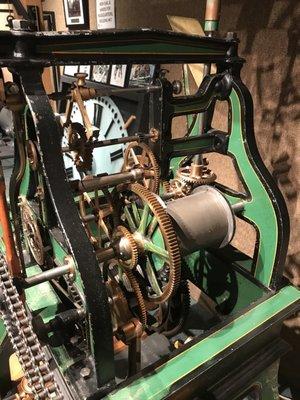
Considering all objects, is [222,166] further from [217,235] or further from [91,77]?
[91,77]

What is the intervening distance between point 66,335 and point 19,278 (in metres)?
0.31

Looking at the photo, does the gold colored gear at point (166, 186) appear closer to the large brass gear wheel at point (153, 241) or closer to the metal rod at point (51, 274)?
the large brass gear wheel at point (153, 241)

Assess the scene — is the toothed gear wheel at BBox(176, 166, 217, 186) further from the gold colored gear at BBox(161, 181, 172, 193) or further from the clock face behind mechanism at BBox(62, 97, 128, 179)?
the clock face behind mechanism at BBox(62, 97, 128, 179)

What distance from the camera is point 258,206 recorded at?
111 cm

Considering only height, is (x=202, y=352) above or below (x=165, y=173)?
below

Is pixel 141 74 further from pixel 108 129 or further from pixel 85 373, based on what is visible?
pixel 85 373

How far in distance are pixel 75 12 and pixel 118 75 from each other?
860 mm

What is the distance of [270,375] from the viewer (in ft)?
3.40

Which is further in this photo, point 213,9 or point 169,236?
point 213,9

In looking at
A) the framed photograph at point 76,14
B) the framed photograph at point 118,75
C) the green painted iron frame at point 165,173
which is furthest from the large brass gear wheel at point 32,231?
the framed photograph at point 76,14

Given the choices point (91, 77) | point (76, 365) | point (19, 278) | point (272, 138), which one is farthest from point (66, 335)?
point (91, 77)

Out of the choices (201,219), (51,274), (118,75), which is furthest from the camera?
(118,75)

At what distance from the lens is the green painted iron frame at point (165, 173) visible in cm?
72

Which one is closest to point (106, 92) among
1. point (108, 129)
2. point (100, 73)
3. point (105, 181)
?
point (105, 181)
